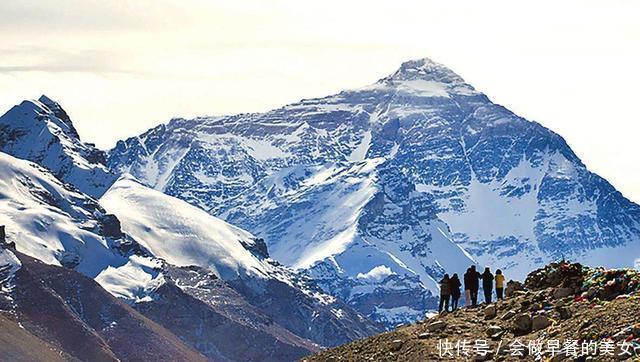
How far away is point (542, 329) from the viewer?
61281mm

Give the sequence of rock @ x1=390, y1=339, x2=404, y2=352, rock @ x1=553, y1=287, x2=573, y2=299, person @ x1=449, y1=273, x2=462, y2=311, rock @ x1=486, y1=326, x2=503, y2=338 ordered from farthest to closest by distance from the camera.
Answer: person @ x1=449, y1=273, x2=462, y2=311 → rock @ x1=553, y1=287, x2=573, y2=299 → rock @ x1=390, y1=339, x2=404, y2=352 → rock @ x1=486, y1=326, x2=503, y2=338

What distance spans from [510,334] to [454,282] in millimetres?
16358

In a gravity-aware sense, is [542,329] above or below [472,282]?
above

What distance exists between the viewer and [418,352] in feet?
204

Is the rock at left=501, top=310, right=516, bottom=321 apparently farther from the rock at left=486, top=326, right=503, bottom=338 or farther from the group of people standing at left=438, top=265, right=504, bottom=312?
the group of people standing at left=438, top=265, right=504, bottom=312

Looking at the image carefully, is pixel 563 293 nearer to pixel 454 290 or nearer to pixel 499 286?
pixel 499 286

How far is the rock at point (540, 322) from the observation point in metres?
61.5

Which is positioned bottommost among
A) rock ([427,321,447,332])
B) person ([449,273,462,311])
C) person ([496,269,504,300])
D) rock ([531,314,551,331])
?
person ([449,273,462,311])

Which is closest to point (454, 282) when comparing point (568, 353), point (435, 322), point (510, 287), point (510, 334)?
point (510, 287)

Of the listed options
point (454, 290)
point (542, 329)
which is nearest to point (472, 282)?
point (454, 290)

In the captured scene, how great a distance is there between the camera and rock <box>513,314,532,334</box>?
61.8 metres

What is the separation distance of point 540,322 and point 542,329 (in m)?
0.46

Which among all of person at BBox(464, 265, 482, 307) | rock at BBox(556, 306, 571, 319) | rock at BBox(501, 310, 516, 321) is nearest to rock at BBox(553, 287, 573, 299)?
rock at BBox(501, 310, 516, 321)

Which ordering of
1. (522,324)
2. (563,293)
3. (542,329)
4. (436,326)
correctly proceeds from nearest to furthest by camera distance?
(542,329) → (522,324) → (436,326) → (563,293)
